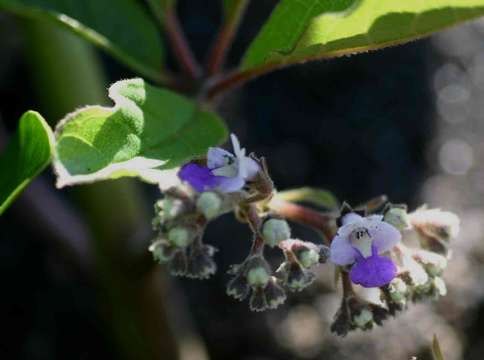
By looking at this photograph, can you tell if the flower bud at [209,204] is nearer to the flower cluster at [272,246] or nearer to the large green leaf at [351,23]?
the flower cluster at [272,246]

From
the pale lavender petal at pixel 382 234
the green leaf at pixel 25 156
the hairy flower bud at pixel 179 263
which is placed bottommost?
the pale lavender petal at pixel 382 234

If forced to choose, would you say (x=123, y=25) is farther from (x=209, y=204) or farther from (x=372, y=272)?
(x=372, y=272)

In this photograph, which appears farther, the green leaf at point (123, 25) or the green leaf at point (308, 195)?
the green leaf at point (123, 25)

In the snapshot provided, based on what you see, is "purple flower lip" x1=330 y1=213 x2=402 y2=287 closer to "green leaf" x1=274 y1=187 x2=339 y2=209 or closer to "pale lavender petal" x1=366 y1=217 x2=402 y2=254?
"pale lavender petal" x1=366 y1=217 x2=402 y2=254

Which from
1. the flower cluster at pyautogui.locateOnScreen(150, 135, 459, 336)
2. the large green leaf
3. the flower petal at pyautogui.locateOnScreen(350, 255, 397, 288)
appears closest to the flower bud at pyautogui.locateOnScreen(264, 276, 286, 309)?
the flower cluster at pyautogui.locateOnScreen(150, 135, 459, 336)

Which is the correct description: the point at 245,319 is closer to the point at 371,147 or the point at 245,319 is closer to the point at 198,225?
the point at 371,147

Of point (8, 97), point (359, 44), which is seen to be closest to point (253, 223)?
point (359, 44)

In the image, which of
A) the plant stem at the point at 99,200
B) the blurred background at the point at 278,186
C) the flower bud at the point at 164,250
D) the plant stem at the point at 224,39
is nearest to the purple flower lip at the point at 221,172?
the flower bud at the point at 164,250
